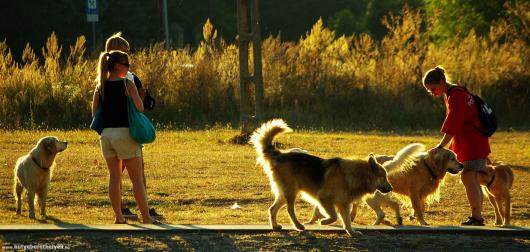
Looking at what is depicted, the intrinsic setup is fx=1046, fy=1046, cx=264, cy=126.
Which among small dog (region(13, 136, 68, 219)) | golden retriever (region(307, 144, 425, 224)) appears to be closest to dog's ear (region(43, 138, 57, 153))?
small dog (region(13, 136, 68, 219))

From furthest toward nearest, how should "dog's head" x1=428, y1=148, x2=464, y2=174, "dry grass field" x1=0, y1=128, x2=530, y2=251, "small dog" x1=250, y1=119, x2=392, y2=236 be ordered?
"dog's head" x1=428, y1=148, x2=464, y2=174 → "small dog" x1=250, y1=119, x2=392, y2=236 → "dry grass field" x1=0, y1=128, x2=530, y2=251

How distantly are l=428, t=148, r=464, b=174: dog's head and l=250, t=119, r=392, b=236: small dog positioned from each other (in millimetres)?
1212

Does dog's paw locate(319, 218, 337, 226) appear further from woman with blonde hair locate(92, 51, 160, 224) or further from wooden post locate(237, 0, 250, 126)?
wooden post locate(237, 0, 250, 126)

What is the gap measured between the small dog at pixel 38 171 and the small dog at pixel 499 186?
15.9ft

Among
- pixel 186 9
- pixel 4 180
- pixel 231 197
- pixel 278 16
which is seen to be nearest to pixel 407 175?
pixel 231 197

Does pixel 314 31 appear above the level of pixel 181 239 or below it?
above

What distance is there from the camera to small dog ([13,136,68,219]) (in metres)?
11.8

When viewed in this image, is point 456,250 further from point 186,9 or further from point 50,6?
point 186,9

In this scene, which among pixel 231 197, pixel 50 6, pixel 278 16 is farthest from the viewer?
pixel 278 16

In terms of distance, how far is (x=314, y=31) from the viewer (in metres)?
26.0

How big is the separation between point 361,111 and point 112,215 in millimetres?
14187

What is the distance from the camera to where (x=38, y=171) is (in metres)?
11.9

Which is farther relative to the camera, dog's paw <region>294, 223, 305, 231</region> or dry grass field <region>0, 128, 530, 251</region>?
dog's paw <region>294, 223, 305, 231</region>

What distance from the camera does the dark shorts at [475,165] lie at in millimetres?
11094
